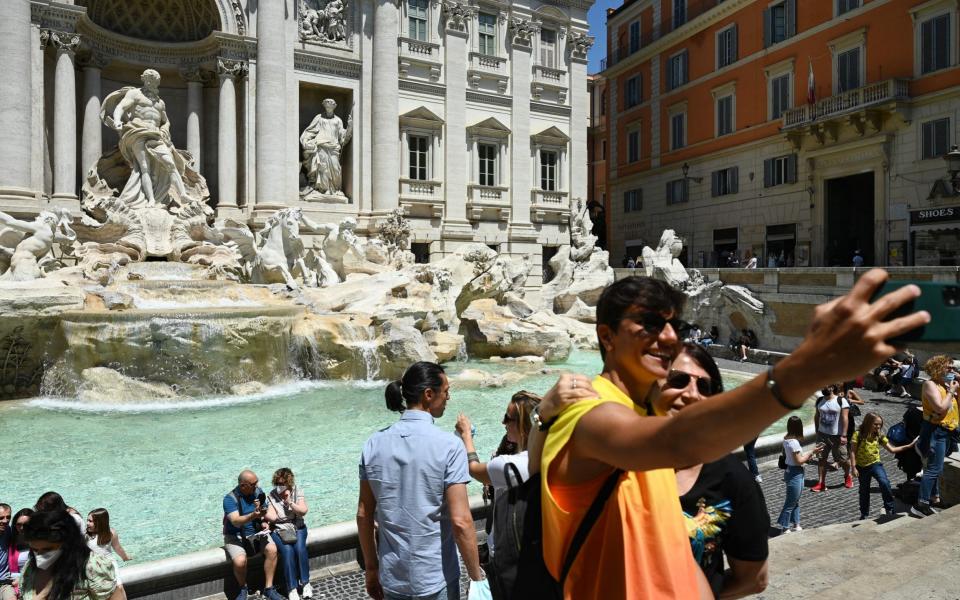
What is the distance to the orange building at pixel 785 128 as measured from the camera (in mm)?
17859

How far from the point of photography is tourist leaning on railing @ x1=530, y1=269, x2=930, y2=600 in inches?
43.3

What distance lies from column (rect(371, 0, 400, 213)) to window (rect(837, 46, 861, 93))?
505 inches

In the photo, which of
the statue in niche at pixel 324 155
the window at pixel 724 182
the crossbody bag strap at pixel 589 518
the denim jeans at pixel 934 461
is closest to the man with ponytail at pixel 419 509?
the crossbody bag strap at pixel 589 518

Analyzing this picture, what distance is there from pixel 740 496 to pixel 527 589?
0.69 m

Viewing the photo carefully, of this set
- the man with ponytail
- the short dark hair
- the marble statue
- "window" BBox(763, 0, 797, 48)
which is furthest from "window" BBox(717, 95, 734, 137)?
the short dark hair

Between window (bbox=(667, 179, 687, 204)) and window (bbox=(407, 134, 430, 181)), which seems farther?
window (bbox=(667, 179, 687, 204))

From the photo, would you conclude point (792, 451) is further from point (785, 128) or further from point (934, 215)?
point (785, 128)

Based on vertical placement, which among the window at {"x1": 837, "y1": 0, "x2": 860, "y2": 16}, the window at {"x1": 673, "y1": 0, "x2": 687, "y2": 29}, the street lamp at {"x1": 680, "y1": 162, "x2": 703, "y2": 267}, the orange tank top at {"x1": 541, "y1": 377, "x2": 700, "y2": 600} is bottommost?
the orange tank top at {"x1": 541, "y1": 377, "x2": 700, "y2": 600}

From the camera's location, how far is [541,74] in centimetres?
2402

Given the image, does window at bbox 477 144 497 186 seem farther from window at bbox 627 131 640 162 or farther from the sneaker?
the sneaker

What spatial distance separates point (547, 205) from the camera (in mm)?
24359

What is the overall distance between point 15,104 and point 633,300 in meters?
17.5

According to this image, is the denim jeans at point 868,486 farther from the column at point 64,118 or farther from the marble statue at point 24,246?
the column at point 64,118

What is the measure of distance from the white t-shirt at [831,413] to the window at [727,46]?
2024cm
